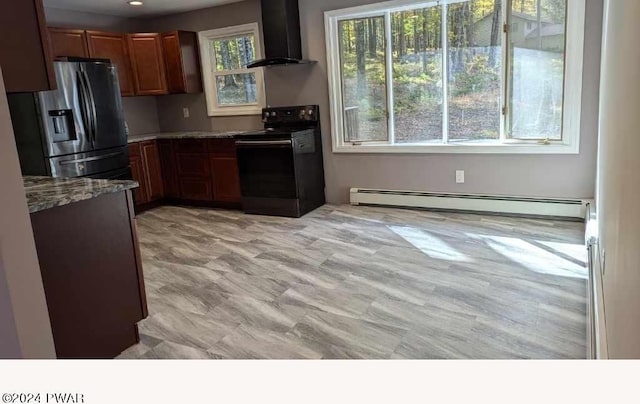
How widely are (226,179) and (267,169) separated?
0.73 meters

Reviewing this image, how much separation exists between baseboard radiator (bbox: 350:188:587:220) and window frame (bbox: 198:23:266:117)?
166 centimetres

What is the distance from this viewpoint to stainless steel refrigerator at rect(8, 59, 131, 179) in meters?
4.03

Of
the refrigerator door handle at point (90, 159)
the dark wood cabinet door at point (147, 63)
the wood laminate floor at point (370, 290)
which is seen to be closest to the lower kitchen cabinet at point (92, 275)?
the wood laminate floor at point (370, 290)

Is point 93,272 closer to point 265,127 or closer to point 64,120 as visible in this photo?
point 64,120

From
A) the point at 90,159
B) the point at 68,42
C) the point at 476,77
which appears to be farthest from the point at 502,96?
the point at 68,42

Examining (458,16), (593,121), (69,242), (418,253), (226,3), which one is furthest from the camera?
(226,3)

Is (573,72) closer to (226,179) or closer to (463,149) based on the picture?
(463,149)

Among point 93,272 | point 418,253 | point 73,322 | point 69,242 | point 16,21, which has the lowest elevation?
point 418,253

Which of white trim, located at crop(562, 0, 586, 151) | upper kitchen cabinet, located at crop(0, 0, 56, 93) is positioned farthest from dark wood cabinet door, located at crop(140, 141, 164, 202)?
white trim, located at crop(562, 0, 586, 151)

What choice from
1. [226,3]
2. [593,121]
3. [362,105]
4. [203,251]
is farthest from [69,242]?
[226,3]

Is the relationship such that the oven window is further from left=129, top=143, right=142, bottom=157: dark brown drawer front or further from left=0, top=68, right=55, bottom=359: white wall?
left=0, top=68, right=55, bottom=359: white wall

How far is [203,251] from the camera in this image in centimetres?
Result: 371

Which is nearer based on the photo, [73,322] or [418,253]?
[73,322]

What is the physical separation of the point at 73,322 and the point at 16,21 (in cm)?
122
